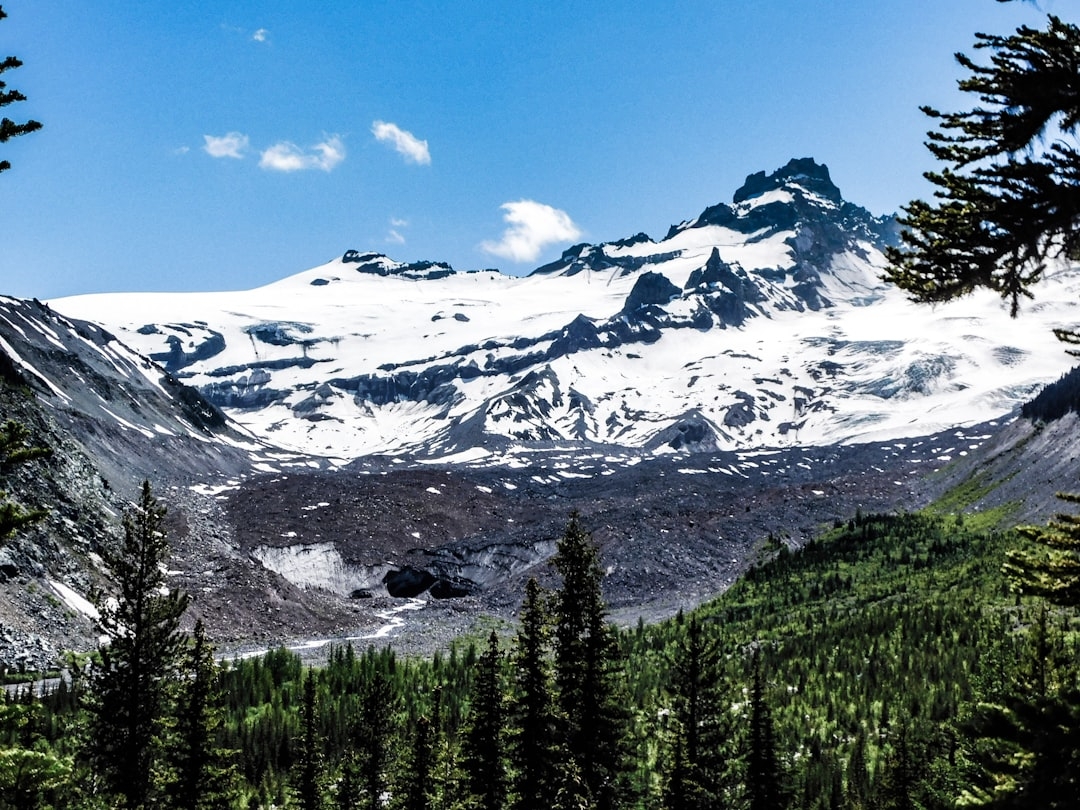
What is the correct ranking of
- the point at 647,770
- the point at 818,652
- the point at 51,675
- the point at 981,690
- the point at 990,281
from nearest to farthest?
the point at 990,281, the point at 981,690, the point at 647,770, the point at 51,675, the point at 818,652

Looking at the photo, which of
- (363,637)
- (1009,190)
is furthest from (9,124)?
(363,637)

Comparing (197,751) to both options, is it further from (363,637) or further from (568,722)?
(363,637)

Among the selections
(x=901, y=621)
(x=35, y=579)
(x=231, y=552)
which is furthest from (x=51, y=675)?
(x=901, y=621)

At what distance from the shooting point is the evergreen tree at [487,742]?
26.2m

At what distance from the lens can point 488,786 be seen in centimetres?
2648

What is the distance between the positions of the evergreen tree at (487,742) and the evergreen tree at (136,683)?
8552mm

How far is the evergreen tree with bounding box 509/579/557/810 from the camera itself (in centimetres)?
2402

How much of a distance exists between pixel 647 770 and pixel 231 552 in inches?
3279

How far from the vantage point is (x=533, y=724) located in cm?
2444

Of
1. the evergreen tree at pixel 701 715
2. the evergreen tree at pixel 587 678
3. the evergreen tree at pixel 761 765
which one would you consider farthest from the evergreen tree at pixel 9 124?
the evergreen tree at pixel 761 765

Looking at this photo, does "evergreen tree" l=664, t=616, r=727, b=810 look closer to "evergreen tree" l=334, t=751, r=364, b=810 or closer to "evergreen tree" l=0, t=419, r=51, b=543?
"evergreen tree" l=334, t=751, r=364, b=810

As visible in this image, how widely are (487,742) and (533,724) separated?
8.40 ft

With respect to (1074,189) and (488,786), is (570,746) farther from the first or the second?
(1074,189)

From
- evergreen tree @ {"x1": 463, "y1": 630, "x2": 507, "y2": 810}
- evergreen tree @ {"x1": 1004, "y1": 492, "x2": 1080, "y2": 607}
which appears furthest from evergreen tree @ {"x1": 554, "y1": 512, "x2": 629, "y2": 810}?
evergreen tree @ {"x1": 1004, "y1": 492, "x2": 1080, "y2": 607}
